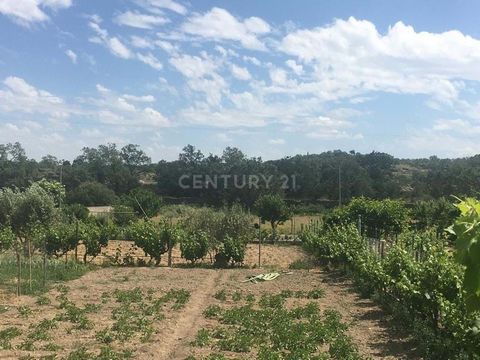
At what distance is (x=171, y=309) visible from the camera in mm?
9945

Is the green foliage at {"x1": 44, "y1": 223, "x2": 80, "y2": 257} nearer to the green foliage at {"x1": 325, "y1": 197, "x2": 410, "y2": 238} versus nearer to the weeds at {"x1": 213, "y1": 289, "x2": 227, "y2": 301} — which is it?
the weeds at {"x1": 213, "y1": 289, "x2": 227, "y2": 301}

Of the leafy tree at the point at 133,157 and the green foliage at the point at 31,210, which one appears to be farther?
the leafy tree at the point at 133,157

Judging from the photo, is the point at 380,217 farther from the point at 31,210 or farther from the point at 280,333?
the point at 31,210

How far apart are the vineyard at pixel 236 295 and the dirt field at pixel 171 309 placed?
31mm

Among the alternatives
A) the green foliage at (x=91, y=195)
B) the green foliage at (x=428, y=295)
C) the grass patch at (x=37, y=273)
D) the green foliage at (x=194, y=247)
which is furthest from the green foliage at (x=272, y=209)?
the green foliage at (x=91, y=195)

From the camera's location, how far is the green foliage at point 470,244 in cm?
164

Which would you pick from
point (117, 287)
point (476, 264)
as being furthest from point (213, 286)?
point (476, 264)

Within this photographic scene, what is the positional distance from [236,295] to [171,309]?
1913mm

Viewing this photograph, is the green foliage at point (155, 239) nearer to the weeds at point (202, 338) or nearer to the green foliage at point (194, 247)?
the green foliage at point (194, 247)

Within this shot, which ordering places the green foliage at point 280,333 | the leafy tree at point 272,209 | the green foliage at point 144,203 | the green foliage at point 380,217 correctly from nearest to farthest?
the green foliage at point 280,333 < the green foliage at point 380,217 < the leafy tree at point 272,209 < the green foliage at point 144,203

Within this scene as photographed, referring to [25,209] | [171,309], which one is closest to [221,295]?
[171,309]

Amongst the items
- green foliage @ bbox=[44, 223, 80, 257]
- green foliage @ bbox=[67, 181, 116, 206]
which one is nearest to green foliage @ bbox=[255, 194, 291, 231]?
green foliage @ bbox=[44, 223, 80, 257]

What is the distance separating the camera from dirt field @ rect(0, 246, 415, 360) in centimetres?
717

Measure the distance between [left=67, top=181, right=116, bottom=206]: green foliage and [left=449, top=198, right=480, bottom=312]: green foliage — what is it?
52404 mm
